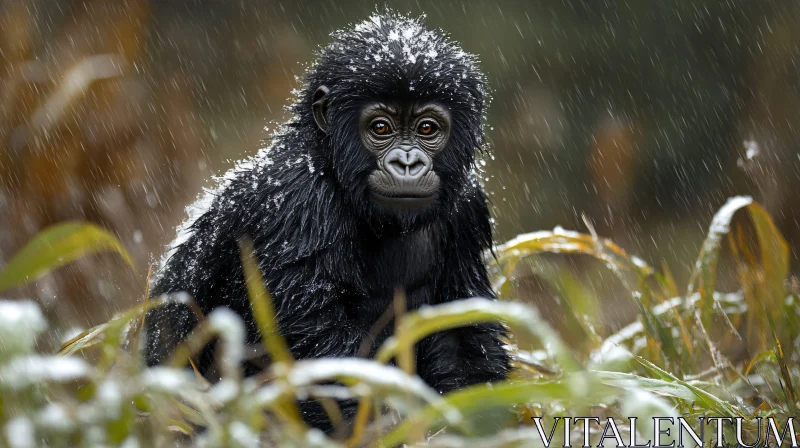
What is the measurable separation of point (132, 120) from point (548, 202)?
5.60m

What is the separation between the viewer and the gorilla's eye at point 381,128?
412 centimetres

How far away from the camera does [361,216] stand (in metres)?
4.08

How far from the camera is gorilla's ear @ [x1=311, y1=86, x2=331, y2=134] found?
4156mm

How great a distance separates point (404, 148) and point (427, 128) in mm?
193

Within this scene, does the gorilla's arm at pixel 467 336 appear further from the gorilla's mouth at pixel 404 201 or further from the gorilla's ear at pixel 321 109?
the gorilla's ear at pixel 321 109

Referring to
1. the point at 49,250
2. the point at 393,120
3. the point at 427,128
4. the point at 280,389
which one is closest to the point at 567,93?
the point at 427,128

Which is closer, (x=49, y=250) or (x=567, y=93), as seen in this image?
(x=49, y=250)

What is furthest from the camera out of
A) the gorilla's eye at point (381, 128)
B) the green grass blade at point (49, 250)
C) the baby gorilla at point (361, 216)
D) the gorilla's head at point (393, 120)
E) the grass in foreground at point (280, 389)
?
the gorilla's eye at point (381, 128)

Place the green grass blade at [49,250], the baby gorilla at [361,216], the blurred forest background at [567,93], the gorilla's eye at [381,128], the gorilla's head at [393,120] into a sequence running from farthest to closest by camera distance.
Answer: the blurred forest background at [567,93], the gorilla's eye at [381,128], the gorilla's head at [393,120], the baby gorilla at [361,216], the green grass blade at [49,250]

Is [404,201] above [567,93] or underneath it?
underneath

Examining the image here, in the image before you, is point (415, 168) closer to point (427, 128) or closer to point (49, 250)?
point (427, 128)

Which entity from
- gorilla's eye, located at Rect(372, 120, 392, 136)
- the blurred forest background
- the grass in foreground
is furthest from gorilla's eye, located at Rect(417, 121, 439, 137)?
the blurred forest background

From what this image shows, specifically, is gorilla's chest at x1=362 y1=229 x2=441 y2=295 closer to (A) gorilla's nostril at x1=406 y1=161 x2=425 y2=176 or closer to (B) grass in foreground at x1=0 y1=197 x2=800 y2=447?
(A) gorilla's nostril at x1=406 y1=161 x2=425 y2=176

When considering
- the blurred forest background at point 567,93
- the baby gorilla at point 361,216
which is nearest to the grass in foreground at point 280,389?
the baby gorilla at point 361,216
